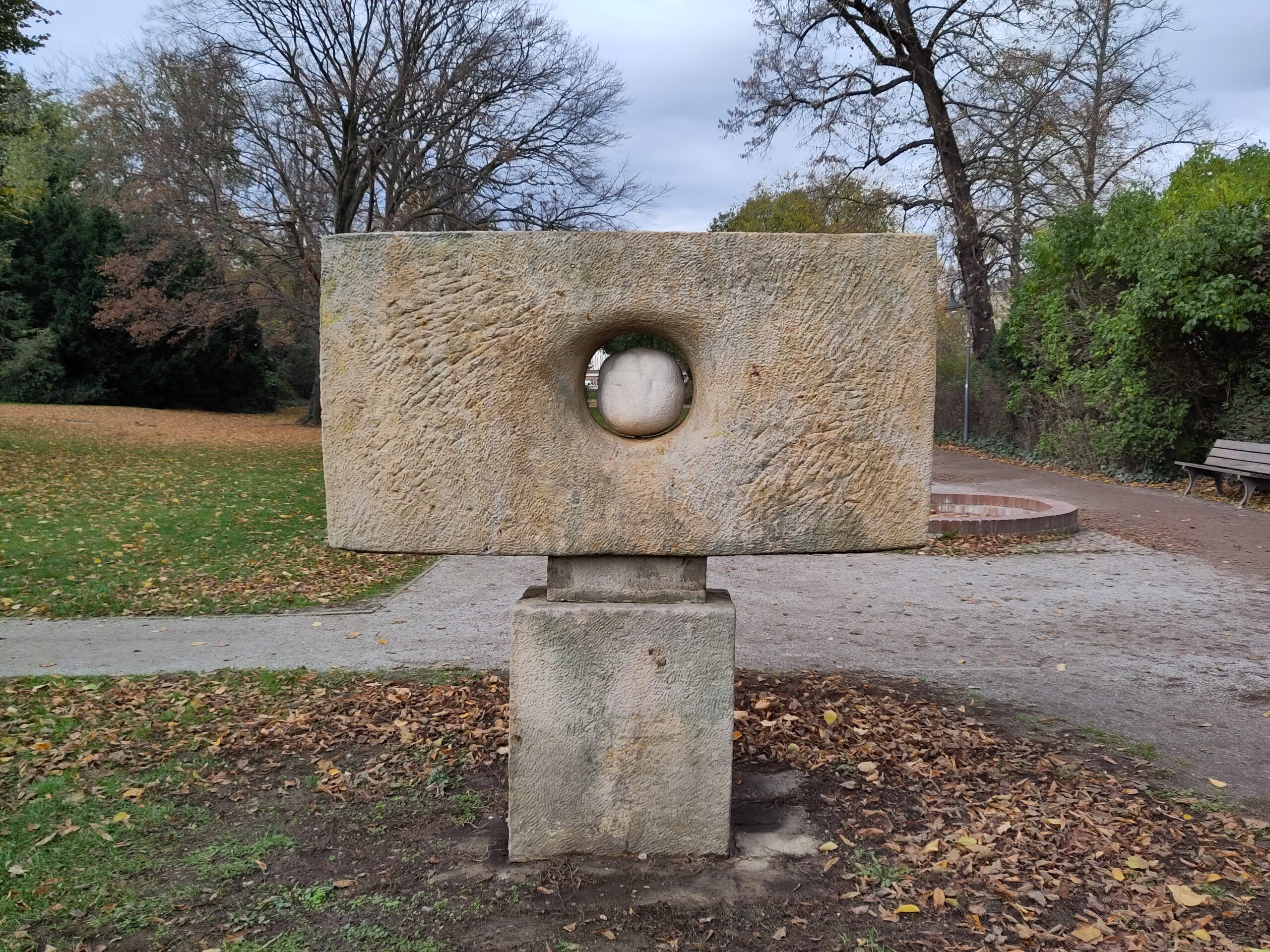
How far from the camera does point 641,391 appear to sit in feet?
8.92

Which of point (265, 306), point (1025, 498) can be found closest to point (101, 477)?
point (265, 306)

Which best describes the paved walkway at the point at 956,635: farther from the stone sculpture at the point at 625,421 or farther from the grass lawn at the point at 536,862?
the stone sculpture at the point at 625,421

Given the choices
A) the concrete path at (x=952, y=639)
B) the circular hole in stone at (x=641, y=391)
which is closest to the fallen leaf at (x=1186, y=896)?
the concrete path at (x=952, y=639)

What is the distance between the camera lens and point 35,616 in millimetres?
5934

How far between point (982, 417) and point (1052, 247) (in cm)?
585

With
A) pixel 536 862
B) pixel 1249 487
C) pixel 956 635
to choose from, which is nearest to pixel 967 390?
pixel 1249 487

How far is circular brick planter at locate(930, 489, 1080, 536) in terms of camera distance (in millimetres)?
9188

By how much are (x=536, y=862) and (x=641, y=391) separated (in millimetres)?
1570

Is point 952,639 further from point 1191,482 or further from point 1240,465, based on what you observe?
point 1191,482

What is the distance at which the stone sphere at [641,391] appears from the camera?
107 inches

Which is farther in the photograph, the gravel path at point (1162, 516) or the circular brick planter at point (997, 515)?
the circular brick planter at point (997, 515)

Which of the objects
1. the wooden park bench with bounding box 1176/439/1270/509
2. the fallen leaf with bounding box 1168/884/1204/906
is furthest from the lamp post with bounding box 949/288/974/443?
the fallen leaf with bounding box 1168/884/1204/906

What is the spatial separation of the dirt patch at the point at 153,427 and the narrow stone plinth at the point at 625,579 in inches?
669

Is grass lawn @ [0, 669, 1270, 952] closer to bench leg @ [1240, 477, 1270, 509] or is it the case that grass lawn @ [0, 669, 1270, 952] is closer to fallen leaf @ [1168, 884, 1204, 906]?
fallen leaf @ [1168, 884, 1204, 906]
